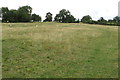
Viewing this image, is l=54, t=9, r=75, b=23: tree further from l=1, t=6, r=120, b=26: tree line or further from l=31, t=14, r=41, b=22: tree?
l=31, t=14, r=41, b=22: tree

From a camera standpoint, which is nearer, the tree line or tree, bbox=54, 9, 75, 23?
the tree line

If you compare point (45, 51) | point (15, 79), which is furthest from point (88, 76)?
point (45, 51)

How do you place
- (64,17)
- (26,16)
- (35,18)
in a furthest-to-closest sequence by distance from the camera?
1. (64,17)
2. (35,18)
3. (26,16)

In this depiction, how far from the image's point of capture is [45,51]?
14.1 m

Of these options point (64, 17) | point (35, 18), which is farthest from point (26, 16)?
point (64, 17)

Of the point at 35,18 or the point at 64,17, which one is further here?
the point at 64,17

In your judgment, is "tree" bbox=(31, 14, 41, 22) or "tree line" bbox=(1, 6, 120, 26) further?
"tree" bbox=(31, 14, 41, 22)

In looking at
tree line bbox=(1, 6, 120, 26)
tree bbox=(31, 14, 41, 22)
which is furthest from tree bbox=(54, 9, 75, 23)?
tree bbox=(31, 14, 41, 22)

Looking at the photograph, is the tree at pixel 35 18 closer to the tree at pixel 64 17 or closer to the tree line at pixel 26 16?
the tree line at pixel 26 16

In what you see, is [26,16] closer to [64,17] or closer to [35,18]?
[35,18]

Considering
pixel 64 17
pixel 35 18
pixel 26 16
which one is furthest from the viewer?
pixel 64 17

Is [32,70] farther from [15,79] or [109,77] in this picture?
[109,77]

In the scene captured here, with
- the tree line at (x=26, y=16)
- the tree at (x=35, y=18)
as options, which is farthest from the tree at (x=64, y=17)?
the tree at (x=35, y=18)

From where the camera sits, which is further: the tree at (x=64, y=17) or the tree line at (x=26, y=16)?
the tree at (x=64, y=17)
